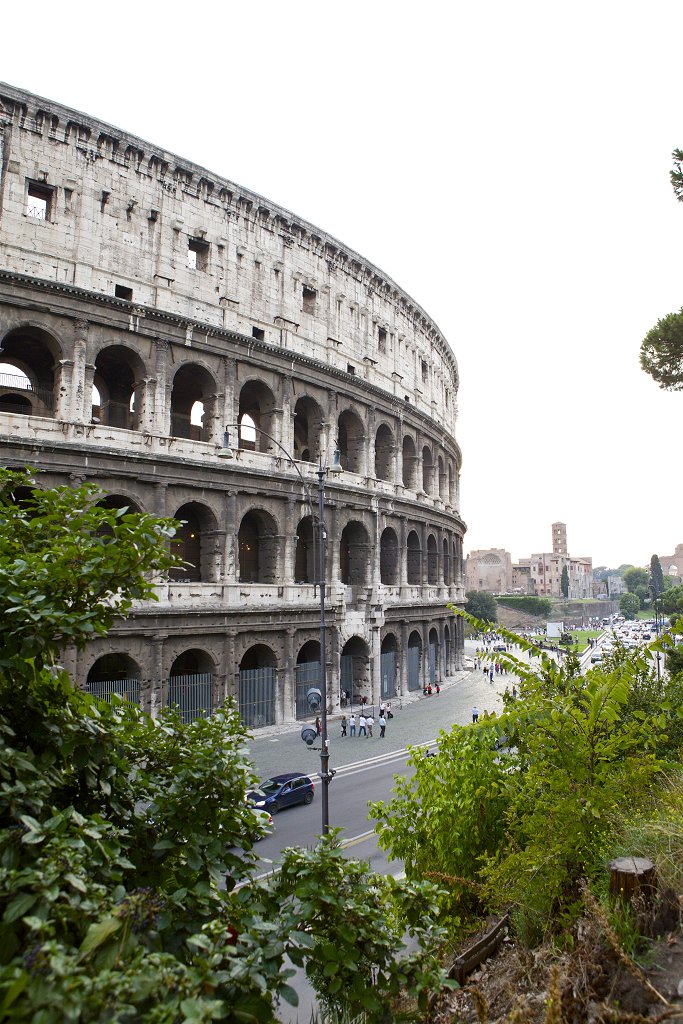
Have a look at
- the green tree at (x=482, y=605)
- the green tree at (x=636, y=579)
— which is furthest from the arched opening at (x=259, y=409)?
the green tree at (x=636, y=579)

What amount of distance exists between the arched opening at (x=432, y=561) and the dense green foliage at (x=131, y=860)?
30.7 metres

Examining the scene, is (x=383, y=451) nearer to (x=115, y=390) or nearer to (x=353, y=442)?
(x=353, y=442)

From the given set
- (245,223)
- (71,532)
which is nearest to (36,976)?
(71,532)

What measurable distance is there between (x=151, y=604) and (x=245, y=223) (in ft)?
52.1

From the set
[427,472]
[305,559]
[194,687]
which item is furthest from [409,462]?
[194,687]

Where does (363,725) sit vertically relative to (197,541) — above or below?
below

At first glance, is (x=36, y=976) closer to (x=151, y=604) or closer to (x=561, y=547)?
(x=151, y=604)

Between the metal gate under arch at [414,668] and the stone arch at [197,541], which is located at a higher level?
the stone arch at [197,541]

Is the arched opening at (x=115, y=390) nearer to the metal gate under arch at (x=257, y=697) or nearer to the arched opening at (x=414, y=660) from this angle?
the metal gate under arch at (x=257, y=697)

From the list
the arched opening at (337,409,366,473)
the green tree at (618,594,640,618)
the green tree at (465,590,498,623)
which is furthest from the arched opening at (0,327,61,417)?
the green tree at (618,594,640,618)

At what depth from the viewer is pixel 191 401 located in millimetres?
27250

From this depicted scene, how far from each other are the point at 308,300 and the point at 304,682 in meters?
16.6

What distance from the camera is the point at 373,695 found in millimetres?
28750

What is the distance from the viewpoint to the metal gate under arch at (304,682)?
25.4m
